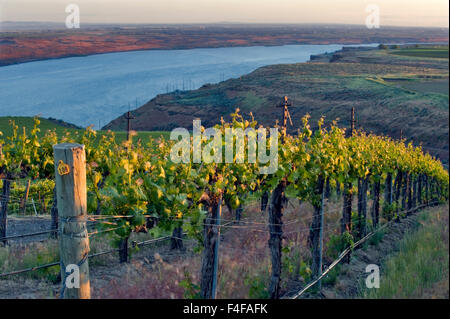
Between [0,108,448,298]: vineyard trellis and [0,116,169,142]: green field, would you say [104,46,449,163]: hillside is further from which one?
[0,108,448,298]: vineyard trellis

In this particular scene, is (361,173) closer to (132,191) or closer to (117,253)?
(117,253)

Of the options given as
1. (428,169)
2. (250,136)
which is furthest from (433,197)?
(250,136)

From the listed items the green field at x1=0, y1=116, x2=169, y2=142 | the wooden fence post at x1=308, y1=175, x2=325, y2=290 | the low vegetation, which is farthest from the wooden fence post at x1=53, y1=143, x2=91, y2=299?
the green field at x1=0, y1=116, x2=169, y2=142

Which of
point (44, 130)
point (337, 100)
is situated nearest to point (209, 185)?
point (44, 130)

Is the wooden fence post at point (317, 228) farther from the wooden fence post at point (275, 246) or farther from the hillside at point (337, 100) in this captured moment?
the hillside at point (337, 100)

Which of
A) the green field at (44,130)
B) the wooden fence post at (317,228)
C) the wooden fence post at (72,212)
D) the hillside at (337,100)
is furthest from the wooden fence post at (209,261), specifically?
the hillside at (337,100)

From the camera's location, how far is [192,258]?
29.7ft

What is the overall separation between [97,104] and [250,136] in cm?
8956

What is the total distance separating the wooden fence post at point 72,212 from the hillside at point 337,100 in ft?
129

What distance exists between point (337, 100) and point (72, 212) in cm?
6265

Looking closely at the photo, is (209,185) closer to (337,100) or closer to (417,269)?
(417,269)

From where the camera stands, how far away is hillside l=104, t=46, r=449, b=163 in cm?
5022

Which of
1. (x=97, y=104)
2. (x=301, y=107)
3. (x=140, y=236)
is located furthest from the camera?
(x=97, y=104)

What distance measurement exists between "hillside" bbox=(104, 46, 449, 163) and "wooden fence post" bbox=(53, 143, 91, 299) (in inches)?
1548
